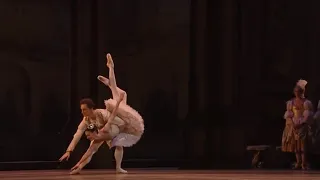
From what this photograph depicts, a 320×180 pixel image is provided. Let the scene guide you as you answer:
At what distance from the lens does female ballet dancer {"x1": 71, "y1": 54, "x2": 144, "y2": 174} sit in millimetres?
11133

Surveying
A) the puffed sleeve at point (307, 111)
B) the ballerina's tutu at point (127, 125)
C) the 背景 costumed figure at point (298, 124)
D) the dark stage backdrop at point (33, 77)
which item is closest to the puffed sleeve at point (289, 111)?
the 背景 costumed figure at point (298, 124)

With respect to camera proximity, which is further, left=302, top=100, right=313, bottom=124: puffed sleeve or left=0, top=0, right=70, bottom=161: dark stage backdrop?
left=0, top=0, right=70, bottom=161: dark stage backdrop

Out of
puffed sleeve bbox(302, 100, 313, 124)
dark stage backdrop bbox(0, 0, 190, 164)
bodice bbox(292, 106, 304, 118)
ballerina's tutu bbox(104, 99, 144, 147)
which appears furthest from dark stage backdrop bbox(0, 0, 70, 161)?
puffed sleeve bbox(302, 100, 313, 124)

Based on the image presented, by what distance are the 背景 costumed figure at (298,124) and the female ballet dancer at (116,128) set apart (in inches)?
116

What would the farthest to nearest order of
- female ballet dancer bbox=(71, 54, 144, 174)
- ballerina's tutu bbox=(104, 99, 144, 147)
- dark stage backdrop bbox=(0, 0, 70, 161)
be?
dark stage backdrop bbox=(0, 0, 70, 161), ballerina's tutu bbox=(104, 99, 144, 147), female ballet dancer bbox=(71, 54, 144, 174)

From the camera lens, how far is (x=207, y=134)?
14266mm

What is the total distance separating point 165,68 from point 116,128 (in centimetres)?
306

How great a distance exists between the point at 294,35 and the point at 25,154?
17.5 feet

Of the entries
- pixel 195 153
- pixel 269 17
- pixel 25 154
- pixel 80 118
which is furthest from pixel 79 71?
pixel 269 17

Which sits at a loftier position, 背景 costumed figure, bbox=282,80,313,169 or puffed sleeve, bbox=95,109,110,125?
puffed sleeve, bbox=95,109,110,125

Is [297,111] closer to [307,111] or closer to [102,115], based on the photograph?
[307,111]

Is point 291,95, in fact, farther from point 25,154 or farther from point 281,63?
point 25,154

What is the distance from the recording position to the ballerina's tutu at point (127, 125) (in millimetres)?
11258

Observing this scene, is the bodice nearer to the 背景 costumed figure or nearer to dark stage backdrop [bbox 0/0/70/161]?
the 背景 costumed figure
